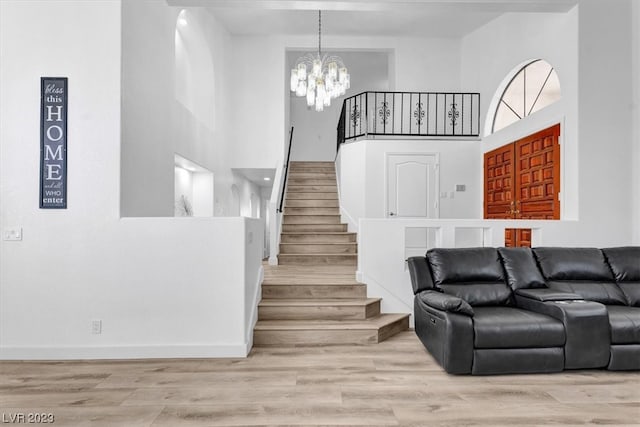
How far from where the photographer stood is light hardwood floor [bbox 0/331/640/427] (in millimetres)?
2529

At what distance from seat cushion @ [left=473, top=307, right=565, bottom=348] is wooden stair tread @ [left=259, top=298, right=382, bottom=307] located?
1.37 meters

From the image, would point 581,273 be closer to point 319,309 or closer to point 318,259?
point 319,309

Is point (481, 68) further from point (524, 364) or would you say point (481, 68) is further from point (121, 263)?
point (121, 263)

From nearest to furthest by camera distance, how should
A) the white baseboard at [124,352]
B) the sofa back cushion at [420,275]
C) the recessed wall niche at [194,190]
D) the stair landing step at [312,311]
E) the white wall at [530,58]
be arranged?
1. the white baseboard at [124,352]
2. the sofa back cushion at [420,275]
3. the stair landing step at [312,311]
4. the white wall at [530,58]
5. the recessed wall niche at [194,190]

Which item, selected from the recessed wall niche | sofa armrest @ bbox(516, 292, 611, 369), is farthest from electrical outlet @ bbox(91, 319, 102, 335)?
sofa armrest @ bbox(516, 292, 611, 369)

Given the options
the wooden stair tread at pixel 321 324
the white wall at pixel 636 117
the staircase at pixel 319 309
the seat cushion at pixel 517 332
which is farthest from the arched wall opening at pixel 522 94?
the wooden stair tread at pixel 321 324

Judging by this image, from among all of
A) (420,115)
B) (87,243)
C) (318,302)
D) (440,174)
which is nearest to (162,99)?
(87,243)

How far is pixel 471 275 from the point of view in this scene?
153 inches

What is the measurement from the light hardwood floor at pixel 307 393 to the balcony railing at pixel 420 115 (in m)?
5.57

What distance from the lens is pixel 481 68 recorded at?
7688 mm

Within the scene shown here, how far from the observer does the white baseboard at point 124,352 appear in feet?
11.8

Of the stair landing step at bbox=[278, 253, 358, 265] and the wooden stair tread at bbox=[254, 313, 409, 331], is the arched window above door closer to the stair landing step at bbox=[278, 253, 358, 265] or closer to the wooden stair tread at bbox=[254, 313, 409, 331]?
the stair landing step at bbox=[278, 253, 358, 265]

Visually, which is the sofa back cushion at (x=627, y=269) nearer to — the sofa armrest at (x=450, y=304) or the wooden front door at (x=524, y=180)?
the wooden front door at (x=524, y=180)

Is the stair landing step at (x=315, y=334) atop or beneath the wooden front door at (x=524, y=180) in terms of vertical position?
beneath
